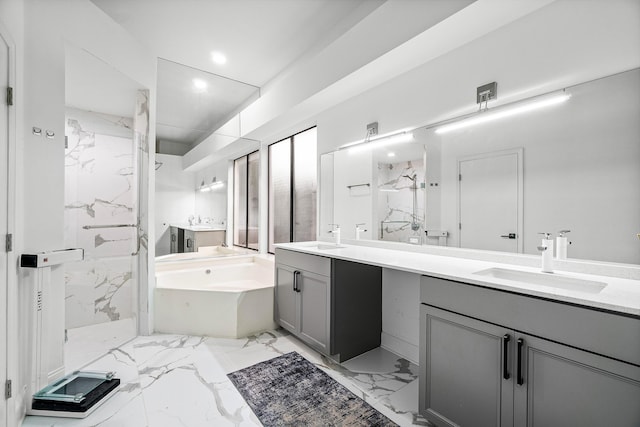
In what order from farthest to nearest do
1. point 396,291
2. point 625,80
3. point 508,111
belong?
point 396,291 < point 508,111 < point 625,80

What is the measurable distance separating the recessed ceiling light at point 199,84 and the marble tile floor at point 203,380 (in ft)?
9.29

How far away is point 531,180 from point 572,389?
3.47 feet

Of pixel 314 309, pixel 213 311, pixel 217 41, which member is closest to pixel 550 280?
pixel 314 309

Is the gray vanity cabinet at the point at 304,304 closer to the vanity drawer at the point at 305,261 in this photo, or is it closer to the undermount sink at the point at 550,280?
the vanity drawer at the point at 305,261

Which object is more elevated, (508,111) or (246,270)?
(508,111)

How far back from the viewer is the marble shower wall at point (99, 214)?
212cm

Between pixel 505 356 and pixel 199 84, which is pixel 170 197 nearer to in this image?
pixel 199 84

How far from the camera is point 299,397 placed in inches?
73.6

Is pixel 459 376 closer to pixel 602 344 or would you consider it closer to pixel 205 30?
pixel 602 344

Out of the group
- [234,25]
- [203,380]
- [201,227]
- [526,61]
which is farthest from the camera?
[201,227]

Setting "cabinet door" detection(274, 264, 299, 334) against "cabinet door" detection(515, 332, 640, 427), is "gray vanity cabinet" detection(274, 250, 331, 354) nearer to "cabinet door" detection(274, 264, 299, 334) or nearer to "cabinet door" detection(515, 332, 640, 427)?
"cabinet door" detection(274, 264, 299, 334)

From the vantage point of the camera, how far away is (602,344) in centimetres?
102

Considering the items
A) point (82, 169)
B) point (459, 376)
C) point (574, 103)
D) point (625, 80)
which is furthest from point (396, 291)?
point (82, 169)

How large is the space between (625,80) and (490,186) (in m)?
0.75
